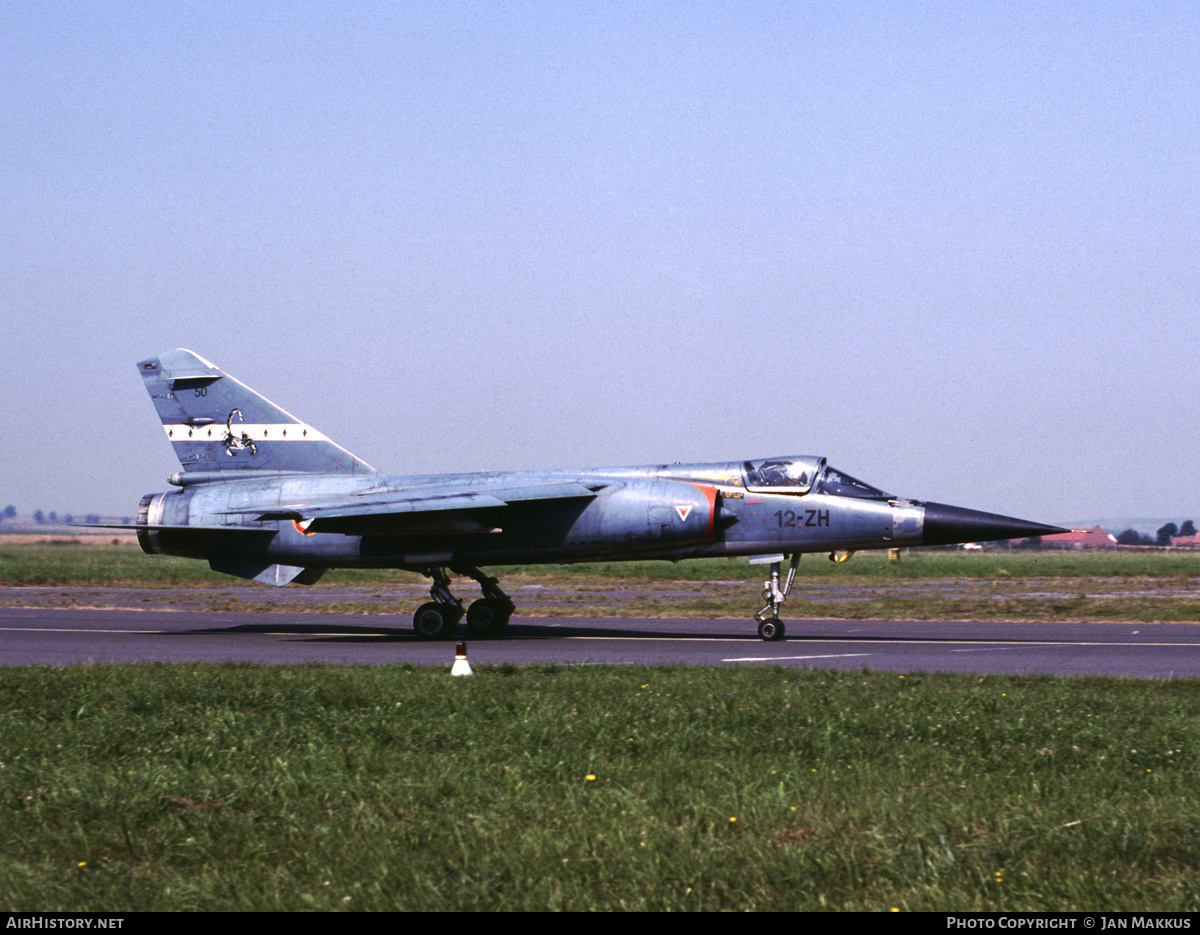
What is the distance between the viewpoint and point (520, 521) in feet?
66.9

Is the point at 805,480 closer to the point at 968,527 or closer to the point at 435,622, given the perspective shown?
the point at 968,527

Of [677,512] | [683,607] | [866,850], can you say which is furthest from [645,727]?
[683,607]

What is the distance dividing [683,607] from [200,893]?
2280 cm

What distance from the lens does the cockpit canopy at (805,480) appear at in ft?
63.3

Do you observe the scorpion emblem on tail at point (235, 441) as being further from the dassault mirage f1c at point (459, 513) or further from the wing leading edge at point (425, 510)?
the wing leading edge at point (425, 510)

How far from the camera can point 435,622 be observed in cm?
2053

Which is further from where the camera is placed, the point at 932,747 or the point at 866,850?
the point at 932,747

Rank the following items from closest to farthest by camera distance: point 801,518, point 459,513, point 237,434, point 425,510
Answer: point 801,518 → point 425,510 → point 459,513 → point 237,434

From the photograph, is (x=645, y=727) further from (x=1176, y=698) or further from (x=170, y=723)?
(x=1176, y=698)

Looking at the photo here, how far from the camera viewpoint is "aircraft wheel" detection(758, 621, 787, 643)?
18656 millimetres

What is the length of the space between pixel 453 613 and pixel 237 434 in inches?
226

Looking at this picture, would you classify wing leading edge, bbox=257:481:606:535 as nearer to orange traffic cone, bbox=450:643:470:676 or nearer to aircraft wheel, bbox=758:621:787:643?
aircraft wheel, bbox=758:621:787:643

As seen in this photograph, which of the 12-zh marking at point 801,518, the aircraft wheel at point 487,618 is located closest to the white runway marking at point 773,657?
the 12-zh marking at point 801,518

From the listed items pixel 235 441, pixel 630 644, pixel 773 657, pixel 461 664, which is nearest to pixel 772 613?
pixel 630 644
